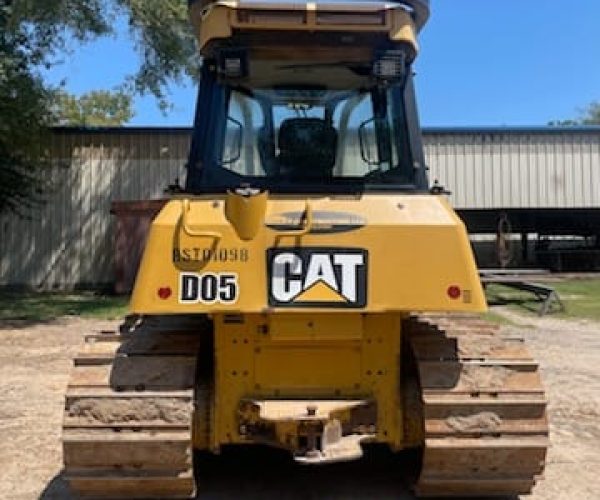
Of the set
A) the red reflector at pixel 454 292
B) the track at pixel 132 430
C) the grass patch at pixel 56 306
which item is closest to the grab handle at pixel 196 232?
the track at pixel 132 430

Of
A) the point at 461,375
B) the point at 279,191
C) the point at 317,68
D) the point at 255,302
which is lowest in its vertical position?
the point at 461,375

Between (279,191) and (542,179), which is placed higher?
(542,179)

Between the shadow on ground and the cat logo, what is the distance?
1.36 metres

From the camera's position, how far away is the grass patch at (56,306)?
48.7 ft

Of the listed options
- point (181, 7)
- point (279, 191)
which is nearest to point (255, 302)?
point (279, 191)

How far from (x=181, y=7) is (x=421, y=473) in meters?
14.0

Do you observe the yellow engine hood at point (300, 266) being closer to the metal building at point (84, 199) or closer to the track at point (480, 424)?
the track at point (480, 424)

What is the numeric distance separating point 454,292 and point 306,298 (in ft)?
2.30

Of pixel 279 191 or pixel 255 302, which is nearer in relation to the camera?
pixel 255 302

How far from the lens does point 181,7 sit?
55.4 ft

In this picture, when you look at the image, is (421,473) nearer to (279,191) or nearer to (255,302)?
(255,302)

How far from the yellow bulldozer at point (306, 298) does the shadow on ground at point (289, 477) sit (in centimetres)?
27

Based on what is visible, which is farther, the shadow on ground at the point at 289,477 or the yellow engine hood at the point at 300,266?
the shadow on ground at the point at 289,477

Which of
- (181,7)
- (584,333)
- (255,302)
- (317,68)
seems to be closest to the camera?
(255,302)
